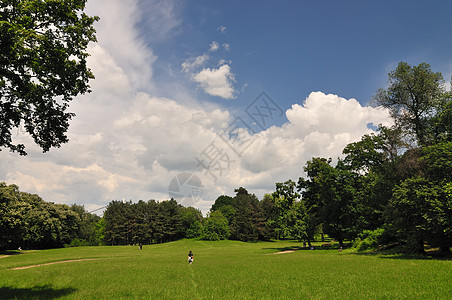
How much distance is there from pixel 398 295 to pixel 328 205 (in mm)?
39662

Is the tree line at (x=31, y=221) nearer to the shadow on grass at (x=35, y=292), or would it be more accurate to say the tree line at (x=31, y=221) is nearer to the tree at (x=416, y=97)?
the shadow on grass at (x=35, y=292)

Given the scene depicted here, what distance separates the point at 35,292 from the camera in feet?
57.9

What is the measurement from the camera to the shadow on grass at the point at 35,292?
16.2 m

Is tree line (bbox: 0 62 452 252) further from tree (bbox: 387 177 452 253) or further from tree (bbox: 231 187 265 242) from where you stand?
tree (bbox: 231 187 265 242)

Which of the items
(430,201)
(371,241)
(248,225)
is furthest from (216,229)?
(430,201)

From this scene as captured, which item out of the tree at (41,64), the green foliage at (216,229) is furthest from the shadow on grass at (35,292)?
the green foliage at (216,229)

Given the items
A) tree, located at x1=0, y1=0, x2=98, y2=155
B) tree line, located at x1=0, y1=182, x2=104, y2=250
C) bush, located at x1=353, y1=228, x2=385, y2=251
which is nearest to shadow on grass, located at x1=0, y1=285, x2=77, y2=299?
tree, located at x1=0, y1=0, x2=98, y2=155

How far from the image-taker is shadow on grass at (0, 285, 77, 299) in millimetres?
16163

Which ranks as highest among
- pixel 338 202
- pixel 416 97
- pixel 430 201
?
pixel 416 97

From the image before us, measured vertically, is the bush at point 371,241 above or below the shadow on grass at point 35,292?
above

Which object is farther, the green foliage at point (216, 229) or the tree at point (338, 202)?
the green foliage at point (216, 229)

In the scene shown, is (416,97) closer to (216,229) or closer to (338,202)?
(338,202)

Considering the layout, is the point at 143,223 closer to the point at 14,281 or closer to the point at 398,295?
the point at 14,281

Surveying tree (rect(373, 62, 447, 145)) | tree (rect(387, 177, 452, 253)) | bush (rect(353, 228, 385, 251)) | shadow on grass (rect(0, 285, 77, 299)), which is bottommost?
shadow on grass (rect(0, 285, 77, 299))
